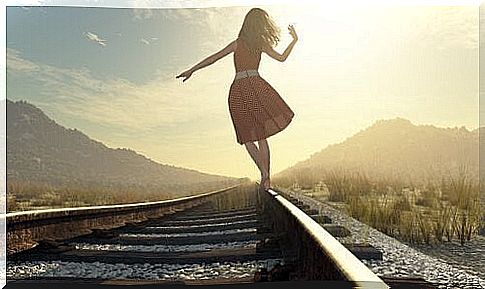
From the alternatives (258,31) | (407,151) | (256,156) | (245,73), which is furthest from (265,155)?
(407,151)

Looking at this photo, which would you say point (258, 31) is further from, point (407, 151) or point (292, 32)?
point (407, 151)

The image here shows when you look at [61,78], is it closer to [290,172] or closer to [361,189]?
[290,172]

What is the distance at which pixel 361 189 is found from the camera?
5.63 meters

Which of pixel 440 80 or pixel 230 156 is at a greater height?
pixel 440 80

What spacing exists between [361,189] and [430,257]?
2.75 ft

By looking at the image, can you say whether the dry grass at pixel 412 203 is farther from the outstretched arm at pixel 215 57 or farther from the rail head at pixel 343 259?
the outstretched arm at pixel 215 57

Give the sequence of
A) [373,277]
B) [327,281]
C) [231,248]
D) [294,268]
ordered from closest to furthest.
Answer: [373,277] → [327,281] → [294,268] → [231,248]

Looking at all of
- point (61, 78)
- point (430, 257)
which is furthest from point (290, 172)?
point (61, 78)

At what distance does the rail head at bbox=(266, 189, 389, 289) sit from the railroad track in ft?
0.05

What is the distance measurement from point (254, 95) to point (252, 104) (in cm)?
8

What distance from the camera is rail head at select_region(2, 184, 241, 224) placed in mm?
5363

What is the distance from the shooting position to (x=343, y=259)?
142 inches

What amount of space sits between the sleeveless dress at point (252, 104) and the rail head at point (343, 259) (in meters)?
1.14

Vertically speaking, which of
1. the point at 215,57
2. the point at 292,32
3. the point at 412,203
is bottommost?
the point at 412,203
